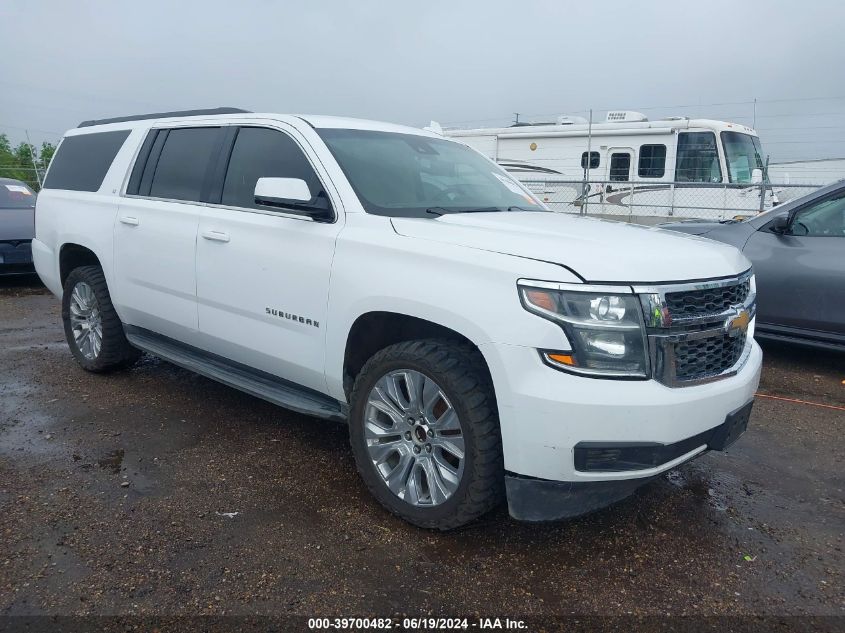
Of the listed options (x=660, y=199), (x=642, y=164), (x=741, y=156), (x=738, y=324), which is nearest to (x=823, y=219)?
(x=738, y=324)

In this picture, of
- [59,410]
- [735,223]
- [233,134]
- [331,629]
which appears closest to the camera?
[331,629]

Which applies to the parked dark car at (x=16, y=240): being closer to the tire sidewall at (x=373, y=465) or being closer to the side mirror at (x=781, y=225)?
the tire sidewall at (x=373, y=465)

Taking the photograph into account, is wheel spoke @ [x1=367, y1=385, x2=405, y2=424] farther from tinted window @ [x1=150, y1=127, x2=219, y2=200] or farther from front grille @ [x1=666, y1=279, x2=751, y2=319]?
tinted window @ [x1=150, y1=127, x2=219, y2=200]

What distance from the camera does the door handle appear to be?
3.92 meters

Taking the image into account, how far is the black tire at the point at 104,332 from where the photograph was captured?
16.5 feet

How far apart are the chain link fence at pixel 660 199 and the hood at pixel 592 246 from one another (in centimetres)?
921

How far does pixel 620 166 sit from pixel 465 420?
12942 millimetres

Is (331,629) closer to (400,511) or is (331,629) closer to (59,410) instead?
(400,511)

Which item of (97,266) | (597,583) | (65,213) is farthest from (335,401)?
(65,213)

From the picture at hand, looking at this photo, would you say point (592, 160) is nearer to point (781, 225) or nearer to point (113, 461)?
point (781, 225)

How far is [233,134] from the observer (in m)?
4.20

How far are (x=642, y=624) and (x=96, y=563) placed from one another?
7.03 ft

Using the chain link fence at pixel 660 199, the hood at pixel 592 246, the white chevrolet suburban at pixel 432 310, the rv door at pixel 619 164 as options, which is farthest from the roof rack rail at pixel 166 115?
the rv door at pixel 619 164

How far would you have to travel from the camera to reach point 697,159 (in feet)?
44.7
